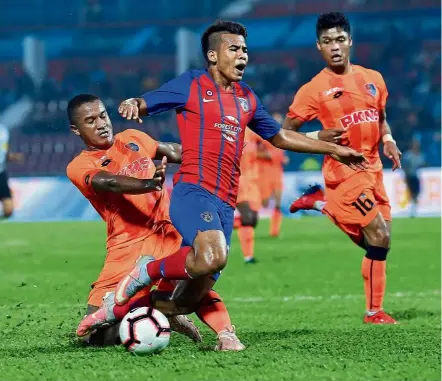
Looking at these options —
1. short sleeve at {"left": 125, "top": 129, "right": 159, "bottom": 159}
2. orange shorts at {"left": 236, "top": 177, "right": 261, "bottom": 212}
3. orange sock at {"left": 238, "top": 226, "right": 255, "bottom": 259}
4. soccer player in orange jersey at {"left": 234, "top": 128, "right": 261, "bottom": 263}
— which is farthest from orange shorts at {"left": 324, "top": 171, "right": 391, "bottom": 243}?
orange shorts at {"left": 236, "top": 177, "right": 261, "bottom": 212}

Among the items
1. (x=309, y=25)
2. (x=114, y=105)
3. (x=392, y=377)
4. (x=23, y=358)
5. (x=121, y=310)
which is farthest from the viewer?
(x=309, y=25)

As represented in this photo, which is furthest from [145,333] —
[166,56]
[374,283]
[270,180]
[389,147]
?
[166,56]

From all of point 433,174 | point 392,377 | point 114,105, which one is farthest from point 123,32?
point 392,377

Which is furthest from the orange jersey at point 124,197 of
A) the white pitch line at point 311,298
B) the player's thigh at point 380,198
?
the white pitch line at point 311,298

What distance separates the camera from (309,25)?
1168 inches

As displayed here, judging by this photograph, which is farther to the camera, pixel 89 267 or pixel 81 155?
pixel 89 267

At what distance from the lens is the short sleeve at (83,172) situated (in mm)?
6159

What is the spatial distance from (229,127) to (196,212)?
1.95 ft

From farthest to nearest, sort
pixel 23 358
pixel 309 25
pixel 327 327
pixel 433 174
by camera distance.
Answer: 1. pixel 309 25
2. pixel 433 174
3. pixel 327 327
4. pixel 23 358

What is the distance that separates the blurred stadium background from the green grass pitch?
35.7 feet

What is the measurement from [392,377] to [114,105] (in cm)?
2307

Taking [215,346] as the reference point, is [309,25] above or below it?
above

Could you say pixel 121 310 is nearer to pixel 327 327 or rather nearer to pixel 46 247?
pixel 327 327

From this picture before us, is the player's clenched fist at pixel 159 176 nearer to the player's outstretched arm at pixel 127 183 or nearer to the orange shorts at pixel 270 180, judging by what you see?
the player's outstretched arm at pixel 127 183
